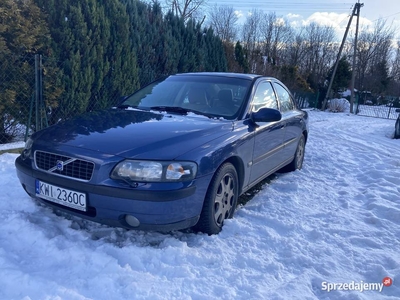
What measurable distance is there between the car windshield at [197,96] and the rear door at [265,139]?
241mm

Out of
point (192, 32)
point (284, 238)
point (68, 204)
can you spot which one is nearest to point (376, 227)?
point (284, 238)

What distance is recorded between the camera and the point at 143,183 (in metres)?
2.52

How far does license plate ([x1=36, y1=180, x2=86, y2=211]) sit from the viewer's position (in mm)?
2615

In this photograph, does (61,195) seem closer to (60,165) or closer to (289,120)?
(60,165)

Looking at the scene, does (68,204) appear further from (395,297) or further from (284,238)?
(395,297)

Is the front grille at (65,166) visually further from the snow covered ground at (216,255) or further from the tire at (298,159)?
the tire at (298,159)

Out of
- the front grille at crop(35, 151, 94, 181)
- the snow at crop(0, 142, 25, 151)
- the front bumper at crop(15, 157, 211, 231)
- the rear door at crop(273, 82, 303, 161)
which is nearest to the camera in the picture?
the front bumper at crop(15, 157, 211, 231)

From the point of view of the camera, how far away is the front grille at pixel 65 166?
2603 millimetres

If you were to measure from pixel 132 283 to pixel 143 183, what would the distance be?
691mm

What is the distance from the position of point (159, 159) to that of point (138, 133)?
1.53 feet

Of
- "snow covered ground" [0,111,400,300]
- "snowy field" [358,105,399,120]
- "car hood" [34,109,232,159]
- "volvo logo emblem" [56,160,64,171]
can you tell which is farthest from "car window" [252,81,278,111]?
"snowy field" [358,105,399,120]

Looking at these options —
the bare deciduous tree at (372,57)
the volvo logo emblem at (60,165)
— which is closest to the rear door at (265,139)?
the volvo logo emblem at (60,165)

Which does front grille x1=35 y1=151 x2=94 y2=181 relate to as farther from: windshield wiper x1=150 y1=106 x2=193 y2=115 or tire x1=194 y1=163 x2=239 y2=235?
windshield wiper x1=150 y1=106 x2=193 y2=115

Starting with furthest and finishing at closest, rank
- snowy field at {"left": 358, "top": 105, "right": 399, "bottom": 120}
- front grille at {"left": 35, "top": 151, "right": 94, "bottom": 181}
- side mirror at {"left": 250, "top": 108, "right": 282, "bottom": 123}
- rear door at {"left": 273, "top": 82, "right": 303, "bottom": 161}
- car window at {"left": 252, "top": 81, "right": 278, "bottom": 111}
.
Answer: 1. snowy field at {"left": 358, "top": 105, "right": 399, "bottom": 120}
2. rear door at {"left": 273, "top": 82, "right": 303, "bottom": 161}
3. car window at {"left": 252, "top": 81, "right": 278, "bottom": 111}
4. side mirror at {"left": 250, "top": 108, "right": 282, "bottom": 123}
5. front grille at {"left": 35, "top": 151, "right": 94, "bottom": 181}
